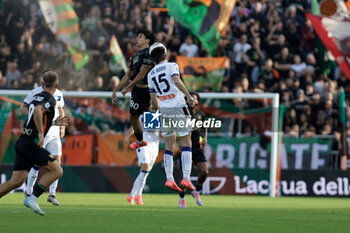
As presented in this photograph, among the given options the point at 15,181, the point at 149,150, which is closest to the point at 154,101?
the point at 149,150

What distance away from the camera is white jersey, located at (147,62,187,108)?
12375mm

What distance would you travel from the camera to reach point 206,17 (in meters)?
20.8

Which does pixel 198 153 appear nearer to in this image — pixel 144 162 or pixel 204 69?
pixel 144 162

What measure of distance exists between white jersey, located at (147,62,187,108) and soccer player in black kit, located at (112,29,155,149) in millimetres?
283

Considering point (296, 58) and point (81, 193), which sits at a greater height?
point (296, 58)

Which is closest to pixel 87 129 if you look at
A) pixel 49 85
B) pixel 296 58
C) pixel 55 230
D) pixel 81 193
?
pixel 81 193

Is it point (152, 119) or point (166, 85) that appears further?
point (152, 119)

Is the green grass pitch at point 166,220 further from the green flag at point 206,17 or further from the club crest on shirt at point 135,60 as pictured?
the green flag at point 206,17

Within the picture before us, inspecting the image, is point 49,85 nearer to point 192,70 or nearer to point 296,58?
point 192,70

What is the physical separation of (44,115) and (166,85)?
2774 mm

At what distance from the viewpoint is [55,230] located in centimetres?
850

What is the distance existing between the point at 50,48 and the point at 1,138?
4668 mm

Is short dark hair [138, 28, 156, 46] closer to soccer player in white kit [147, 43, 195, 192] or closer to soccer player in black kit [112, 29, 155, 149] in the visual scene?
soccer player in black kit [112, 29, 155, 149]

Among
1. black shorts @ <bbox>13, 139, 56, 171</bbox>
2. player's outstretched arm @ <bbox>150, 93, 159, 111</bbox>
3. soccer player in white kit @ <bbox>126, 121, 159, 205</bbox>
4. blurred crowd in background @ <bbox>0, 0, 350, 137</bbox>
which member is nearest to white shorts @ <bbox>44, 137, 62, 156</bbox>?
soccer player in white kit @ <bbox>126, 121, 159, 205</bbox>
